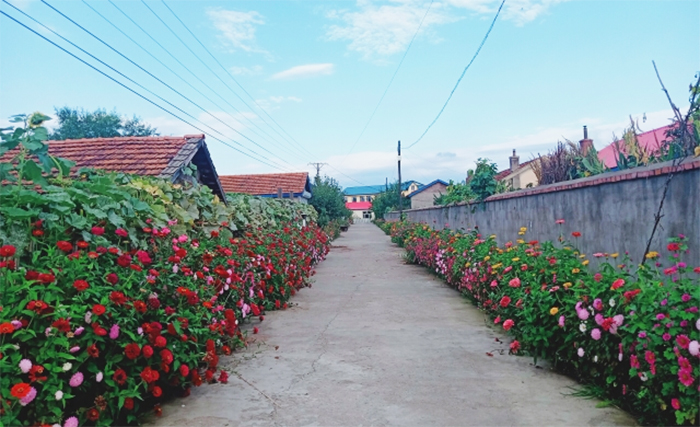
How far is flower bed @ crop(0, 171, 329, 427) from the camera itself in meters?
2.64

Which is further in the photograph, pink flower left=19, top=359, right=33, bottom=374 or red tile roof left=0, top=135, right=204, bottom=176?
red tile roof left=0, top=135, right=204, bottom=176

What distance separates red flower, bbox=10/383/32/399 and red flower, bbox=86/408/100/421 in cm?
46

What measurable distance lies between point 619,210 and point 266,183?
25.5m

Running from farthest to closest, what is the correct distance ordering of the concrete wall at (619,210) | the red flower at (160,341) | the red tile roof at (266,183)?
the red tile roof at (266,183), the concrete wall at (619,210), the red flower at (160,341)

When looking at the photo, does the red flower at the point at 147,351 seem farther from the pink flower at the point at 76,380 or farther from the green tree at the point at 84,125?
the green tree at the point at 84,125

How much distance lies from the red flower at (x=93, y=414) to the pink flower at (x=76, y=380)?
233mm

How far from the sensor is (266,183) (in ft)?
95.7

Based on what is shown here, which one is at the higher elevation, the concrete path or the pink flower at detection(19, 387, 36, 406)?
the pink flower at detection(19, 387, 36, 406)

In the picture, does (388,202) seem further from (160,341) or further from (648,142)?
(160,341)

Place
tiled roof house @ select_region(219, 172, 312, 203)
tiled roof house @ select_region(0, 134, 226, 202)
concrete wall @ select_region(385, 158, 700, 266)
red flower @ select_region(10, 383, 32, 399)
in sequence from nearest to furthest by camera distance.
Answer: red flower @ select_region(10, 383, 32, 399)
concrete wall @ select_region(385, 158, 700, 266)
tiled roof house @ select_region(0, 134, 226, 202)
tiled roof house @ select_region(219, 172, 312, 203)

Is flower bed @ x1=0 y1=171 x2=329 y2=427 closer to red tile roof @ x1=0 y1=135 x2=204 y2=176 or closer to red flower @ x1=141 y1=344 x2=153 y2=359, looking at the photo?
red flower @ x1=141 y1=344 x2=153 y2=359

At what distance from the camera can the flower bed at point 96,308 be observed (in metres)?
2.64

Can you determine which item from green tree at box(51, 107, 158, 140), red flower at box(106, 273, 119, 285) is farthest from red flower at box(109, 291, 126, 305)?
green tree at box(51, 107, 158, 140)

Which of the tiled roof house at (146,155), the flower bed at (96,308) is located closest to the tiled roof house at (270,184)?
the tiled roof house at (146,155)
